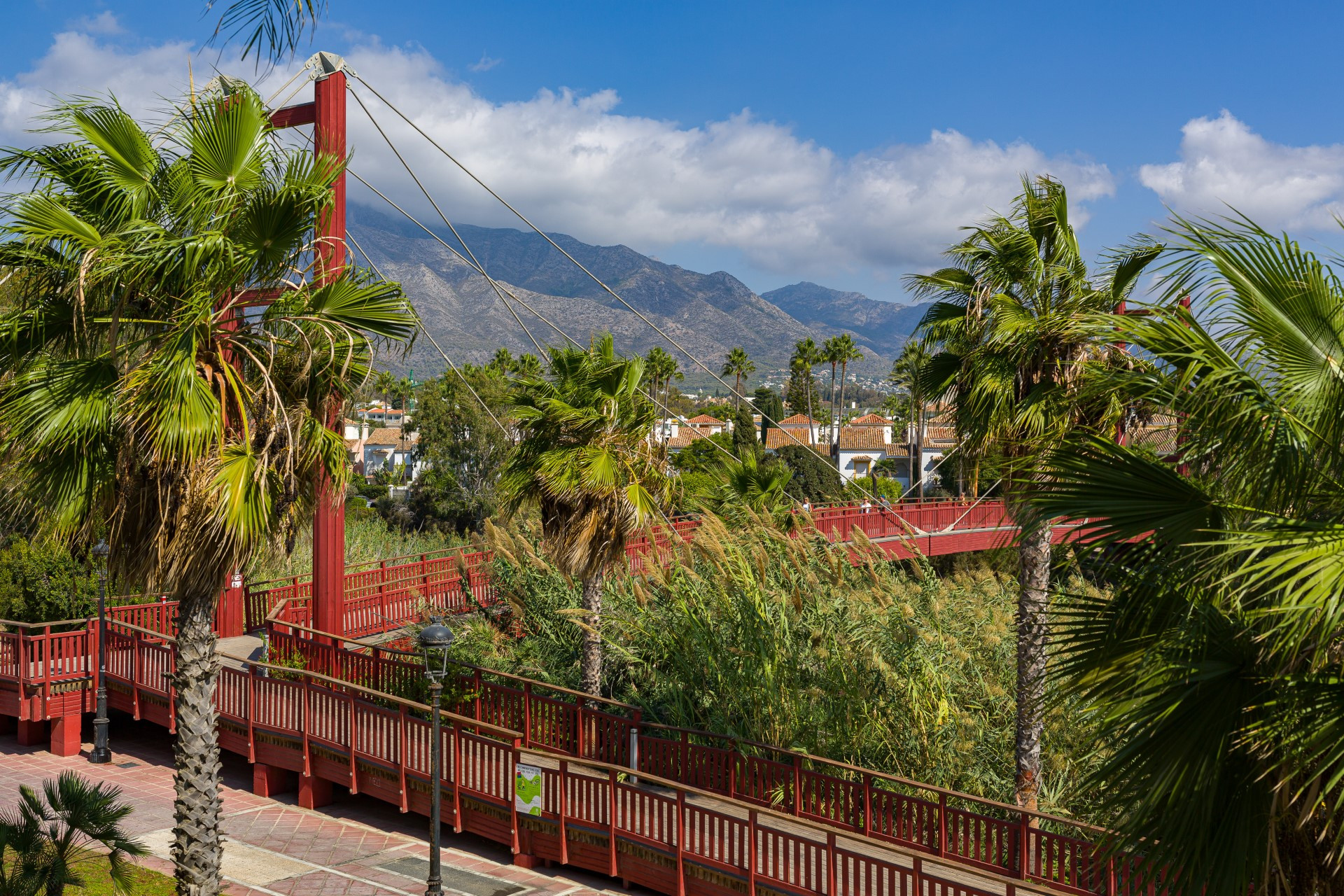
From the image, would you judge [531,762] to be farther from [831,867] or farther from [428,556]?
[428,556]

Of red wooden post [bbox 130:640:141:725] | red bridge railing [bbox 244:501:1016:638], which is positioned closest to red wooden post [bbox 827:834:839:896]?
red bridge railing [bbox 244:501:1016:638]

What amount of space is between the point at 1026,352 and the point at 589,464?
5.21m

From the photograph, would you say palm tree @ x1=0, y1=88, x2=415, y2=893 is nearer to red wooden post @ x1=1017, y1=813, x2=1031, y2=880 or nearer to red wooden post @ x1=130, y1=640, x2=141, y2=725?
red wooden post @ x1=1017, y1=813, x2=1031, y2=880

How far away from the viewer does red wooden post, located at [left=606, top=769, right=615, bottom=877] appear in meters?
10.4

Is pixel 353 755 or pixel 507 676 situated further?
pixel 507 676

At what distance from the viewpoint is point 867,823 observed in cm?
982

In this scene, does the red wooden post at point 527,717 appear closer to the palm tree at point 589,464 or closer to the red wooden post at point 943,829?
the palm tree at point 589,464

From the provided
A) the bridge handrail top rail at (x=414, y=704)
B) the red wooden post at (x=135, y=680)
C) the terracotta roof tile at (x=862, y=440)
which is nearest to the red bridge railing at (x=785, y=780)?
the bridge handrail top rail at (x=414, y=704)

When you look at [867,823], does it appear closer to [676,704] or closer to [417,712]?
[676,704]

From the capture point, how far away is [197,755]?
289 inches

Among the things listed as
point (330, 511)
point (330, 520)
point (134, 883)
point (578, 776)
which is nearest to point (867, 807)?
point (578, 776)

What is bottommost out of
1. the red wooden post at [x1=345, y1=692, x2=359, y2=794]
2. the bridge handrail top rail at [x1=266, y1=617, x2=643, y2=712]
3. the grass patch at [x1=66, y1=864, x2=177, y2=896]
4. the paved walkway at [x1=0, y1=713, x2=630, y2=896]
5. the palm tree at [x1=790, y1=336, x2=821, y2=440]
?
the paved walkway at [x1=0, y1=713, x2=630, y2=896]

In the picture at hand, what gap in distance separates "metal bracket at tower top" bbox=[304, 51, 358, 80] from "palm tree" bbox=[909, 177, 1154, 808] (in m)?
8.65

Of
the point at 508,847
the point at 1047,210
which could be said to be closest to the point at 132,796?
the point at 508,847
